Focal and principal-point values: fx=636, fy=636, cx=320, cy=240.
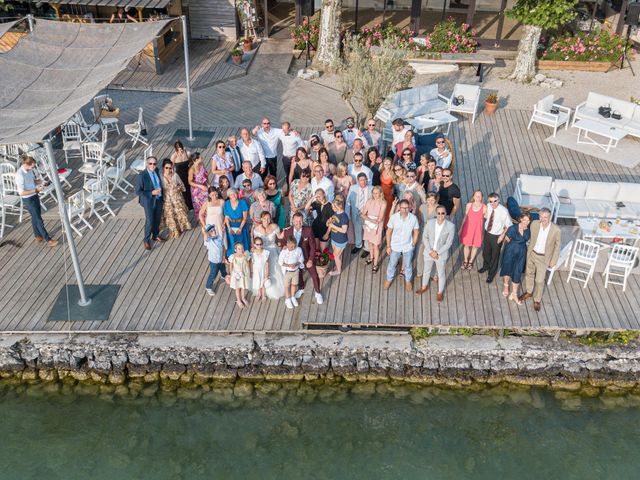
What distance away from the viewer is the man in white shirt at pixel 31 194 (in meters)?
10.2

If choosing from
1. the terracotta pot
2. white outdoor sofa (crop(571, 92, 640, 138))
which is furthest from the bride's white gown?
the terracotta pot

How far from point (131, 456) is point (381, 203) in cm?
489

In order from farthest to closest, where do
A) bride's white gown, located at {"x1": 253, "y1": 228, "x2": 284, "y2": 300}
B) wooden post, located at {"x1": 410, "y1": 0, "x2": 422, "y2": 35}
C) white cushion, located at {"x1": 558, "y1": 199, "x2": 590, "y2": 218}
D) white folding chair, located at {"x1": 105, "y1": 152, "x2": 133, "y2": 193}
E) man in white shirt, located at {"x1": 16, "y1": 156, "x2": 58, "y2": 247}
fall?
wooden post, located at {"x1": 410, "y1": 0, "x2": 422, "y2": 35}
white folding chair, located at {"x1": 105, "y1": 152, "x2": 133, "y2": 193}
white cushion, located at {"x1": 558, "y1": 199, "x2": 590, "y2": 218}
man in white shirt, located at {"x1": 16, "y1": 156, "x2": 58, "y2": 247}
bride's white gown, located at {"x1": 253, "y1": 228, "x2": 284, "y2": 300}

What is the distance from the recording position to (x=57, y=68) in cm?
1184

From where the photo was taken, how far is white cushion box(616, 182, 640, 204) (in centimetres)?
1110

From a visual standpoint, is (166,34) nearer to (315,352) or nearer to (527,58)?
(527,58)

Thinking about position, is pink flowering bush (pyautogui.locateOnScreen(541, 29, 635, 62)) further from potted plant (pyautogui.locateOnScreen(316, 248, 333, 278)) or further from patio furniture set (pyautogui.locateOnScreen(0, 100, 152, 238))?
potted plant (pyautogui.locateOnScreen(316, 248, 333, 278))

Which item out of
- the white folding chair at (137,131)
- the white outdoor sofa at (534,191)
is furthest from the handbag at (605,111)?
the white folding chair at (137,131)

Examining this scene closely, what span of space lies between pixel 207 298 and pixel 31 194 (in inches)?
137

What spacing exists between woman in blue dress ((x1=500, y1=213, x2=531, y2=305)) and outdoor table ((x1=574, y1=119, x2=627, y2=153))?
19.1ft

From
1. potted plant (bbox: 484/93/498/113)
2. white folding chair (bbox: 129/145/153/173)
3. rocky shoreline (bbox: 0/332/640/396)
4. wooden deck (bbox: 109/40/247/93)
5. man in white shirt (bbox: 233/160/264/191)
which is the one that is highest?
man in white shirt (bbox: 233/160/264/191)

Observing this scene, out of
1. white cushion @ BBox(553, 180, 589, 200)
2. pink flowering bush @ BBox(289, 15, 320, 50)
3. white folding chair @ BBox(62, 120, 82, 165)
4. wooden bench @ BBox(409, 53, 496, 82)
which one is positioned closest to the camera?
white cushion @ BBox(553, 180, 589, 200)

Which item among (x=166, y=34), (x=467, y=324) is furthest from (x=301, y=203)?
(x=166, y=34)

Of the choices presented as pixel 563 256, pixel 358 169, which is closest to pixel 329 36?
pixel 358 169
